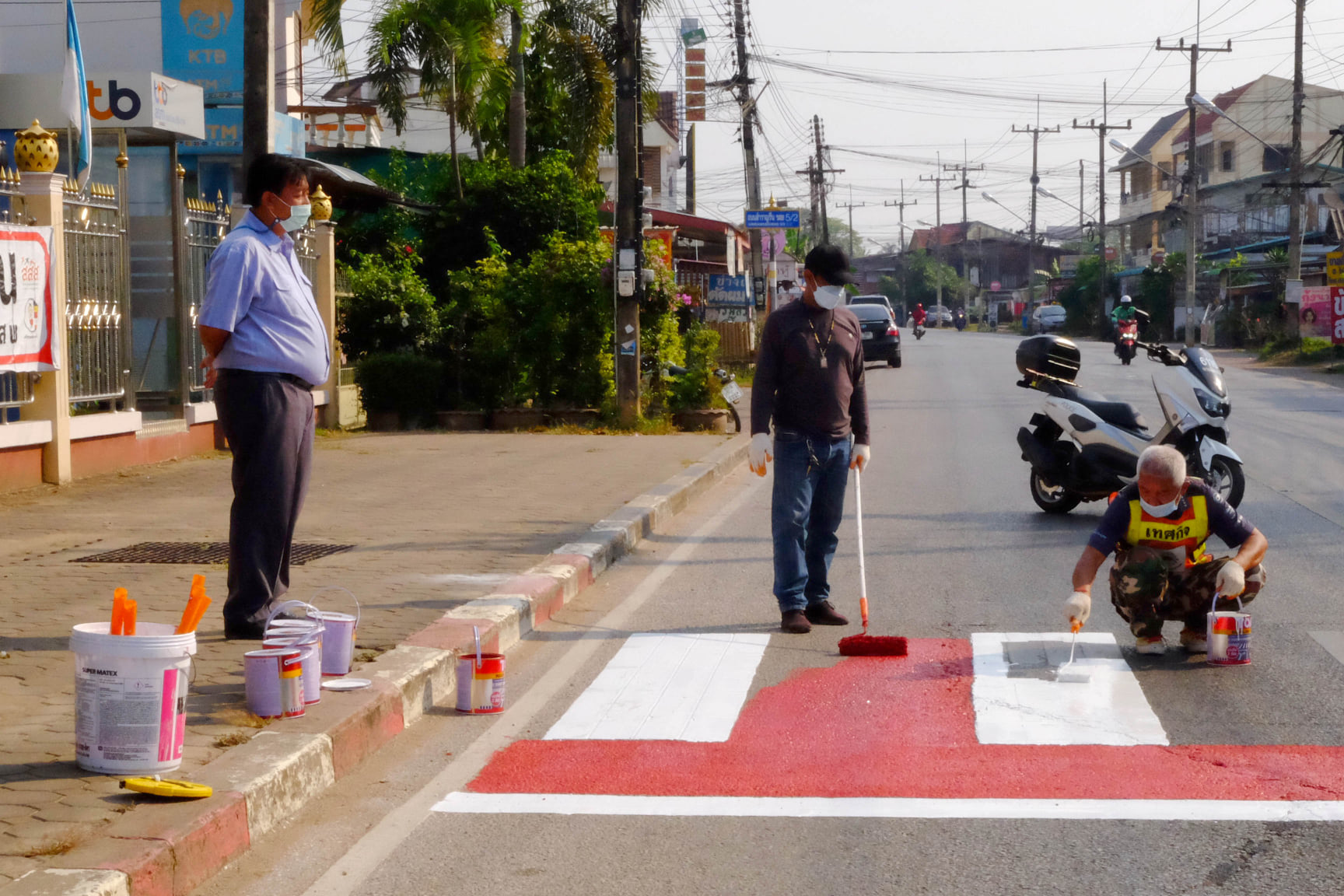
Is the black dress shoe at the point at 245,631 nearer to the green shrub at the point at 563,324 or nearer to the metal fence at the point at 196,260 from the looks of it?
the metal fence at the point at 196,260

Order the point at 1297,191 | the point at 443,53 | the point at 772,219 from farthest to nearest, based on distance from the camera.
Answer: the point at 1297,191 → the point at 772,219 → the point at 443,53

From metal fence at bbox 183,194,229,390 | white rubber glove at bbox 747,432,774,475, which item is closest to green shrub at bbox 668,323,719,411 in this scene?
metal fence at bbox 183,194,229,390

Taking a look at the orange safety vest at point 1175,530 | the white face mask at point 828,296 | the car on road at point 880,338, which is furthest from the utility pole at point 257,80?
the car on road at point 880,338

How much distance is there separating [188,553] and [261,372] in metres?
2.93

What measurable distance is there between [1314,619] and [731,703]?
3.32 m

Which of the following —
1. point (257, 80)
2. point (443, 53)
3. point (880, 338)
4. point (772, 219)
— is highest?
point (443, 53)

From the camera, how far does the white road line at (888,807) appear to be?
4281mm

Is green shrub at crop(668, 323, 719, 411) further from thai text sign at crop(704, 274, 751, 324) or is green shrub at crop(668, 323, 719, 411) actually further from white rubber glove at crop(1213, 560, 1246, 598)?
white rubber glove at crop(1213, 560, 1246, 598)

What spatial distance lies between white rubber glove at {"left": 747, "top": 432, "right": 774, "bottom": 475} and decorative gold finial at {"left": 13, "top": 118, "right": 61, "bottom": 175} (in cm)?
694

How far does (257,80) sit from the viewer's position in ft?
37.7

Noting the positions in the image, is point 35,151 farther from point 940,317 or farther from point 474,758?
point 940,317

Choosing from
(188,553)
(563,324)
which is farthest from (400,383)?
(188,553)

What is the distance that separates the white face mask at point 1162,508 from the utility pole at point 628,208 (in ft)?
39.9

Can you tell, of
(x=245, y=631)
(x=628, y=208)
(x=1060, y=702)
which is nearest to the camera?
(x=1060, y=702)
